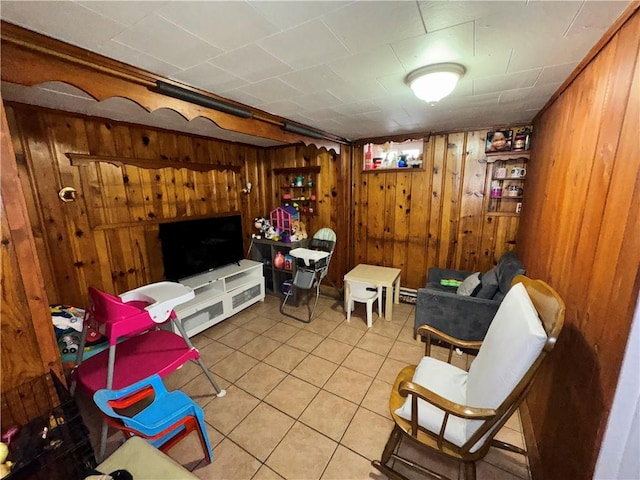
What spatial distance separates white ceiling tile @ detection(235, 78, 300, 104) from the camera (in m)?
1.67

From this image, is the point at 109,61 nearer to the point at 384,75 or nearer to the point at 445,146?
the point at 384,75

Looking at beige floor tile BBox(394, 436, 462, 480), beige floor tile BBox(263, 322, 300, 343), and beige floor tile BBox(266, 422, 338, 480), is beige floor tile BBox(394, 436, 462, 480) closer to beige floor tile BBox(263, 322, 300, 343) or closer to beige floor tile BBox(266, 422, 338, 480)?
beige floor tile BBox(266, 422, 338, 480)

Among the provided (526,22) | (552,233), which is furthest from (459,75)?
(552,233)

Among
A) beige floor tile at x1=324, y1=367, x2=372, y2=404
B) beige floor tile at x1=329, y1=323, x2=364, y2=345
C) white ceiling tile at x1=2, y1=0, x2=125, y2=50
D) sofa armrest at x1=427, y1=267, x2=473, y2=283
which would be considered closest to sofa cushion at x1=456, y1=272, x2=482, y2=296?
sofa armrest at x1=427, y1=267, x2=473, y2=283

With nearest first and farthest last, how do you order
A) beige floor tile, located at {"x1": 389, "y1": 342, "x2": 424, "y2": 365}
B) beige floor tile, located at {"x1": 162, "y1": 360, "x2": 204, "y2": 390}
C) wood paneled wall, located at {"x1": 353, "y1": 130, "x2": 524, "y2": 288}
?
1. beige floor tile, located at {"x1": 162, "y1": 360, "x2": 204, "y2": 390}
2. beige floor tile, located at {"x1": 389, "y1": 342, "x2": 424, "y2": 365}
3. wood paneled wall, located at {"x1": 353, "y1": 130, "x2": 524, "y2": 288}

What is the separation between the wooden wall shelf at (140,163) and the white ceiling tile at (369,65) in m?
2.19

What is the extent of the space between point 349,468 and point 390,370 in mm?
909

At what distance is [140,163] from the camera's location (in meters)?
2.57

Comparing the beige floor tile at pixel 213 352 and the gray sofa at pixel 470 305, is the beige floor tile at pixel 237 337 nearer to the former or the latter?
the beige floor tile at pixel 213 352

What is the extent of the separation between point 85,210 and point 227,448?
7.45 feet

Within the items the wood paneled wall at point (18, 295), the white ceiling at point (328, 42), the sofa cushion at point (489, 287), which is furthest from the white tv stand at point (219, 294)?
the sofa cushion at point (489, 287)

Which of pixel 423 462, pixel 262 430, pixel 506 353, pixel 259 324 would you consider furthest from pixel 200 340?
pixel 506 353

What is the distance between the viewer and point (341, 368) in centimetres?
228

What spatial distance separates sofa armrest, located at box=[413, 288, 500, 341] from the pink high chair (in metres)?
1.94
